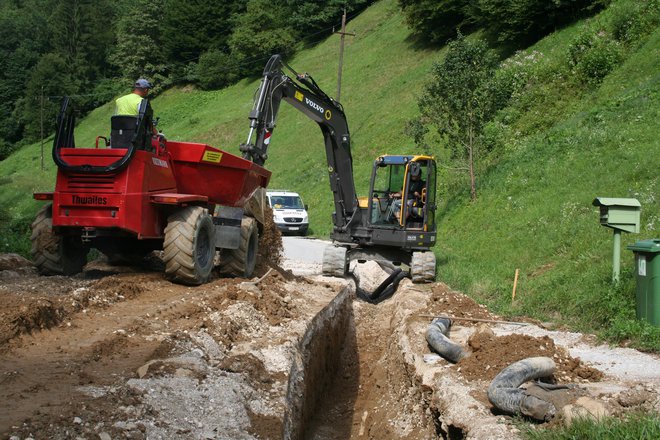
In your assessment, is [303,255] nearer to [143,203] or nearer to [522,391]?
[143,203]

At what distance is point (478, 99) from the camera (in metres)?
21.2

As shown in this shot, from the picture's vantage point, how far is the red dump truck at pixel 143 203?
942cm

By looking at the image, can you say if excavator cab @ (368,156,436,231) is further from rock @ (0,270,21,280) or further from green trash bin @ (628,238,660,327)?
rock @ (0,270,21,280)

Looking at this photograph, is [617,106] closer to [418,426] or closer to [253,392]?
[418,426]

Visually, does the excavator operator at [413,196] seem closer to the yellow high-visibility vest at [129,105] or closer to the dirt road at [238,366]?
the dirt road at [238,366]

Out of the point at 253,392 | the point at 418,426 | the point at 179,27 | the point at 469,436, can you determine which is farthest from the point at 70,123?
the point at 179,27

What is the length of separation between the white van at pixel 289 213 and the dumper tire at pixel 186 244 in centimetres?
1720

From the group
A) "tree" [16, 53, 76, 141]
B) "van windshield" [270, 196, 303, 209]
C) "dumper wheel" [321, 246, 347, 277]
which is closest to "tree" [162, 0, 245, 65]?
"tree" [16, 53, 76, 141]

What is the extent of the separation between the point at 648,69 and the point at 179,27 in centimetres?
6203

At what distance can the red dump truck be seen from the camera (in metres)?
9.42

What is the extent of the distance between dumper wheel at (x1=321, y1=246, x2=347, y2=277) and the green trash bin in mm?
7183

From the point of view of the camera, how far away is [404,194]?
49.6ft

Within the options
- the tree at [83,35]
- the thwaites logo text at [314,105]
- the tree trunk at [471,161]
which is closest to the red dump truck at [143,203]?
the thwaites logo text at [314,105]

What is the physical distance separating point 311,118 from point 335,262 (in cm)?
297
